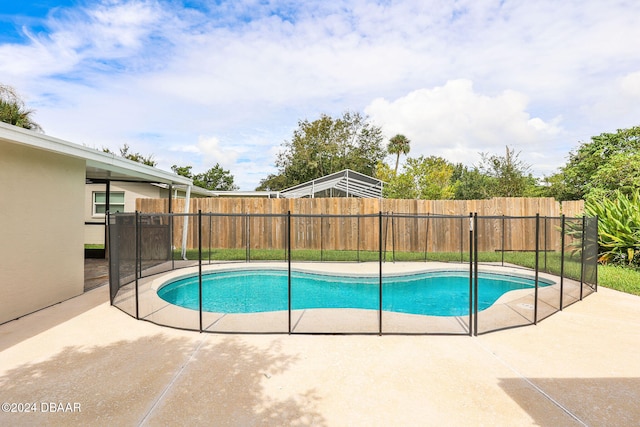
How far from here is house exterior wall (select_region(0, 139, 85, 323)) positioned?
444 cm

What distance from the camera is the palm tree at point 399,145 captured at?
29391mm

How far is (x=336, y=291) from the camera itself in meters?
7.33

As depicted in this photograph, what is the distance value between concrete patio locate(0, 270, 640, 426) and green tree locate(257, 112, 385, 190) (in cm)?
2304

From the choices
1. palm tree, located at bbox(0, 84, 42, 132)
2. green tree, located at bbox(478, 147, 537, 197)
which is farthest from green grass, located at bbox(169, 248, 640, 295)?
palm tree, located at bbox(0, 84, 42, 132)

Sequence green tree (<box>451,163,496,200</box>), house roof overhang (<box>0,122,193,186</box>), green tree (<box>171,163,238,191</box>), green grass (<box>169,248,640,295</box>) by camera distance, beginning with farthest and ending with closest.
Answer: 1. green tree (<box>171,163,238,191</box>)
2. green tree (<box>451,163,496,200</box>)
3. green grass (<box>169,248,640,295</box>)
4. house roof overhang (<box>0,122,193,186</box>)

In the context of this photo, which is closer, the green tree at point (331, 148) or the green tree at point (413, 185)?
the green tree at point (413, 185)

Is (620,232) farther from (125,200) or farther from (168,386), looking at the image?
(125,200)

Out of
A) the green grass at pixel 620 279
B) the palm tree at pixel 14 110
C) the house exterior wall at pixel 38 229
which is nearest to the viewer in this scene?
the house exterior wall at pixel 38 229

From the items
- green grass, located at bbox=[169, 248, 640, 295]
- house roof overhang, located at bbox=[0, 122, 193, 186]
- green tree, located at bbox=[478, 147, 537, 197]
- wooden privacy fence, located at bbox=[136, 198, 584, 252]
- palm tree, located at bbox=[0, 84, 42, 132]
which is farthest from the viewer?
green tree, located at bbox=[478, 147, 537, 197]

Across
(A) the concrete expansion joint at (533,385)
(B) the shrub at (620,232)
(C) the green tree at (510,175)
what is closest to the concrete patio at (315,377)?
(A) the concrete expansion joint at (533,385)

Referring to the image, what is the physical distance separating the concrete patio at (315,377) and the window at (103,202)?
9439 mm

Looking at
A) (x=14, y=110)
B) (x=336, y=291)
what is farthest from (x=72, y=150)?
(x=14, y=110)

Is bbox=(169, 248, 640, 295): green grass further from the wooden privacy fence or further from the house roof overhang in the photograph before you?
the house roof overhang

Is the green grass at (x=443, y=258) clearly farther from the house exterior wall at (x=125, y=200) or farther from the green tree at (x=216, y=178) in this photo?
the green tree at (x=216, y=178)
